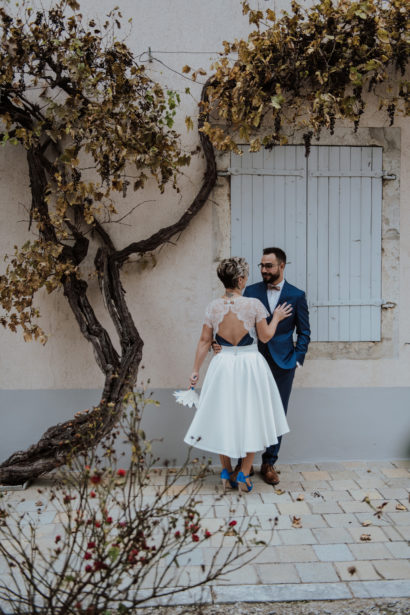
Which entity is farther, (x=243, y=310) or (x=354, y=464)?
(x=354, y=464)

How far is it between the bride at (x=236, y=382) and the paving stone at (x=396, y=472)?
A: 4.09ft

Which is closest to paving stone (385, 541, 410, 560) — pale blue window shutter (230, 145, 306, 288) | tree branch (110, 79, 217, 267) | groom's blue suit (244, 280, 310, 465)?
groom's blue suit (244, 280, 310, 465)

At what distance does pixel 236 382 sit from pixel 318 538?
1.22 meters

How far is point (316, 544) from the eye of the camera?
394cm

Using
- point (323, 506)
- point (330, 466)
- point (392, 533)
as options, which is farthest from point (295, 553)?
point (330, 466)

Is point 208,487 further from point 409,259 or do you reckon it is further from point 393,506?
point 409,259

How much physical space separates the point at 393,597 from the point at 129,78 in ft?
13.7

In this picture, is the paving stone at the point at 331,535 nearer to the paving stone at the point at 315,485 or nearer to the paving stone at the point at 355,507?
the paving stone at the point at 355,507

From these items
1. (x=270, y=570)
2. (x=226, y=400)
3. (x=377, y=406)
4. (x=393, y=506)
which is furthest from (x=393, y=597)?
(x=377, y=406)

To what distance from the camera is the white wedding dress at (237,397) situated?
15.1 ft

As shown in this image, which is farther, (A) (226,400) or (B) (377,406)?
Answer: (B) (377,406)

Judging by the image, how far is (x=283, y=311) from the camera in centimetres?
482

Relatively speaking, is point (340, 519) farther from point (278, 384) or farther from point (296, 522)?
point (278, 384)

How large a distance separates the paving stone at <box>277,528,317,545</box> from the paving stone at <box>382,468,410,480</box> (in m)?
1.39
